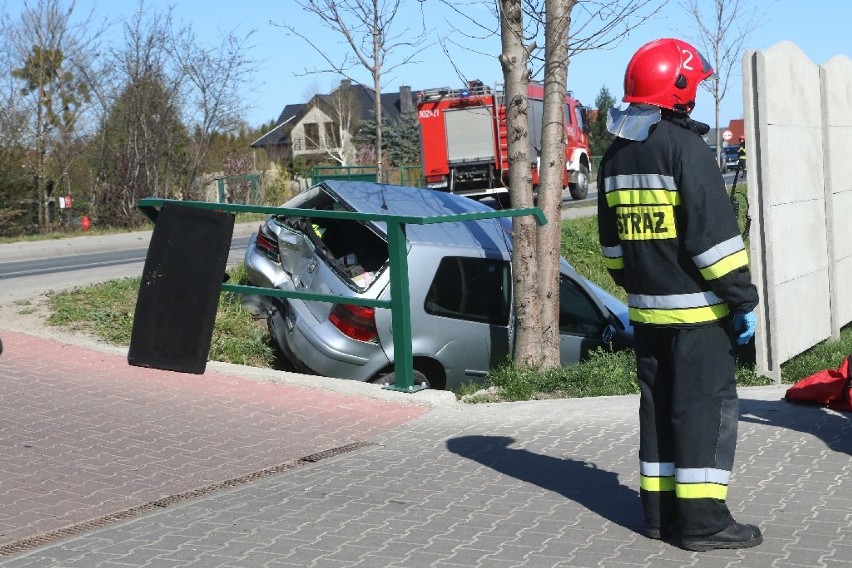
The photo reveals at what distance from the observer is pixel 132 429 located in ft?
22.0

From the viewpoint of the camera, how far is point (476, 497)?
A: 5340 mm

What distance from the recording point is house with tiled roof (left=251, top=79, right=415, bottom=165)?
6275cm

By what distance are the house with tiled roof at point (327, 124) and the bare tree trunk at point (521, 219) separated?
47.3 metres

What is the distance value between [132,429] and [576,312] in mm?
4617

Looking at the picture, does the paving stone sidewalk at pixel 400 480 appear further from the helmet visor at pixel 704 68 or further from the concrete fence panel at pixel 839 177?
the concrete fence panel at pixel 839 177

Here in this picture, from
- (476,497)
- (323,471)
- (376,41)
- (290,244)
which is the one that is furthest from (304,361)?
(376,41)

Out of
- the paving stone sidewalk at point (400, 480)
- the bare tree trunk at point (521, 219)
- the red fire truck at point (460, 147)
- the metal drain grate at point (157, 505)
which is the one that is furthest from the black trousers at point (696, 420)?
the red fire truck at point (460, 147)

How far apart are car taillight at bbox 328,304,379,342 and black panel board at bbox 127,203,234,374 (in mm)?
953

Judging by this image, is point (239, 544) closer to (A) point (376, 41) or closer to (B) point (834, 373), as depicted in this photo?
(B) point (834, 373)

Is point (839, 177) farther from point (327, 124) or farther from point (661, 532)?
point (327, 124)

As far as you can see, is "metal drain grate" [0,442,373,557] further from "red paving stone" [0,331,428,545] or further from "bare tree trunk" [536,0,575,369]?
"bare tree trunk" [536,0,575,369]

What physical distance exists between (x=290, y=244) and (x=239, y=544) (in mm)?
4815

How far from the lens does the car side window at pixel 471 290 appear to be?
29.3 ft

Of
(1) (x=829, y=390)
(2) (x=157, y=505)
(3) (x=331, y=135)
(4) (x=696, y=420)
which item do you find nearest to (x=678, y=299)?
(4) (x=696, y=420)
